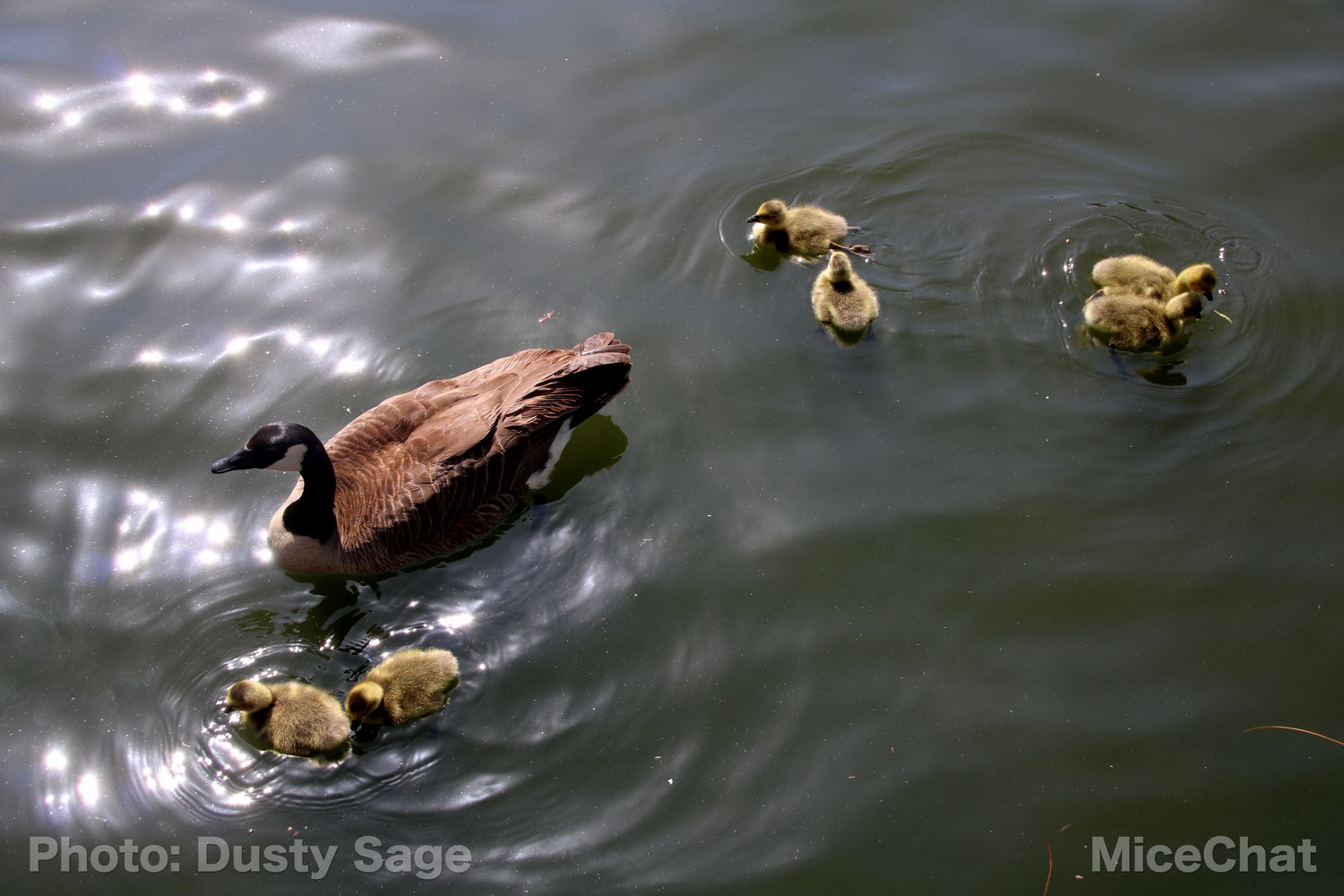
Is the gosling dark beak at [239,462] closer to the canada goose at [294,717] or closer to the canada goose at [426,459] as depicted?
the canada goose at [426,459]

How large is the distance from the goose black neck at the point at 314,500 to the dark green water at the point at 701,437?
0.39 m

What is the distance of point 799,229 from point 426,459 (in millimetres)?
2780

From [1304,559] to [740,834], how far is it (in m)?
3.16

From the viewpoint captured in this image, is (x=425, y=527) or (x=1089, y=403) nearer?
(x=425, y=527)

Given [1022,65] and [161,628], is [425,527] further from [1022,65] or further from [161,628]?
[1022,65]

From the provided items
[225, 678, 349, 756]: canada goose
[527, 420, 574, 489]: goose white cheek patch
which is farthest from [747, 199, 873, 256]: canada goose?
[225, 678, 349, 756]: canada goose

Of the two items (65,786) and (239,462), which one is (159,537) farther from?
(65,786)

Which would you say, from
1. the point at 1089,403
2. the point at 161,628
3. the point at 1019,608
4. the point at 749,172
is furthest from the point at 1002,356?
the point at 161,628

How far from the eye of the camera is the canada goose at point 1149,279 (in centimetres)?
574

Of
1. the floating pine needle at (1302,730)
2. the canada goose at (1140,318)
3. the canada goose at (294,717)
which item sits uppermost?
the canada goose at (1140,318)

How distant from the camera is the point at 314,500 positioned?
16.3 feet

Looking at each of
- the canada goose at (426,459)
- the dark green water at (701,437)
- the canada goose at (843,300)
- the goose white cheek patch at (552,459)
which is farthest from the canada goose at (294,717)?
the canada goose at (843,300)

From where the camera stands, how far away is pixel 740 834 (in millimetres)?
4234

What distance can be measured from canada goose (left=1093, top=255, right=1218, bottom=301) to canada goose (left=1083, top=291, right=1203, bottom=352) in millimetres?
109
